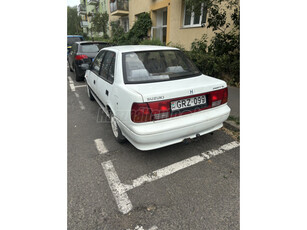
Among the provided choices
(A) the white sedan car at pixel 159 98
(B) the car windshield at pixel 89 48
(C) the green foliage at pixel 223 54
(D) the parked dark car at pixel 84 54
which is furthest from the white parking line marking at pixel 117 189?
(B) the car windshield at pixel 89 48

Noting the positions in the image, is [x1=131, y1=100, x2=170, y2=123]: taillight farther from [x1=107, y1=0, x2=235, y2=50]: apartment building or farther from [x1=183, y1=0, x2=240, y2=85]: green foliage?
[x1=107, y1=0, x2=235, y2=50]: apartment building

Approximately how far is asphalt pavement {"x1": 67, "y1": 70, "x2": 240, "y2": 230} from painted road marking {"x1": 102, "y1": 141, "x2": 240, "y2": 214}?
0.04ft

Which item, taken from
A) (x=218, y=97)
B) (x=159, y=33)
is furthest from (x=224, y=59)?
(x=159, y=33)

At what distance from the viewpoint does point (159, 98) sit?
2.17 meters

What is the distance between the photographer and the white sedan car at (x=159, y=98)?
2.21m

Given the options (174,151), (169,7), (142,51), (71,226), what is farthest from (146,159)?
(169,7)

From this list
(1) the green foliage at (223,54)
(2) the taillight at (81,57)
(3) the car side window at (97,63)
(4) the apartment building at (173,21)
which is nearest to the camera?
(3) the car side window at (97,63)

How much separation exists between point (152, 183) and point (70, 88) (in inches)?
231

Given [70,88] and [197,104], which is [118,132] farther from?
[70,88]

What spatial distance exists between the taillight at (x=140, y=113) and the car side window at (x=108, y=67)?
0.94 meters

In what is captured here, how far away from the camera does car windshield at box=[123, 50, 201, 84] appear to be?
102 inches

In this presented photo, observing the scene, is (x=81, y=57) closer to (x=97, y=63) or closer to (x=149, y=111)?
(x=97, y=63)

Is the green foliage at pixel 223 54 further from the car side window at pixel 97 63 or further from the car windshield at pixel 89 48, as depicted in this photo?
the car windshield at pixel 89 48

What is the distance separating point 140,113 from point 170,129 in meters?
0.43
